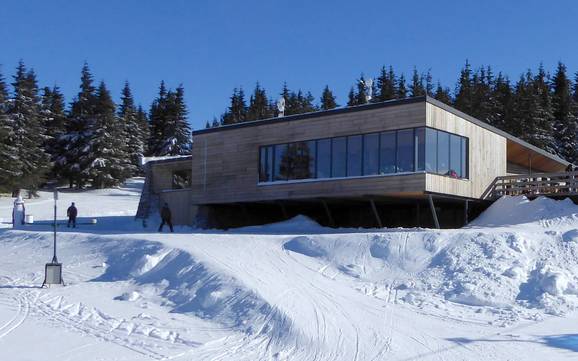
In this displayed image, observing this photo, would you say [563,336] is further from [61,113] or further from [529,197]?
[61,113]

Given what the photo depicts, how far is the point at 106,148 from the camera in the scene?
175 ft

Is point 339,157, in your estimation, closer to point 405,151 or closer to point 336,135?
point 336,135

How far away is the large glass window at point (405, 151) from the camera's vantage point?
81.5ft

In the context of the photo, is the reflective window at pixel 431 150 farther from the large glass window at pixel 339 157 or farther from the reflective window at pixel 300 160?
the reflective window at pixel 300 160

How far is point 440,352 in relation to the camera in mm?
12000

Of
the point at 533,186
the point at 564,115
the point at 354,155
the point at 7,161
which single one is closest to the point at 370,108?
the point at 354,155

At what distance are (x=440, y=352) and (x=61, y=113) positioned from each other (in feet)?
178

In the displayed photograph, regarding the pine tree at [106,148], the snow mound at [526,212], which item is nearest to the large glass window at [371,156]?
the snow mound at [526,212]

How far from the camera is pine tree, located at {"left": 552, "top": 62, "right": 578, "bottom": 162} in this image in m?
60.1

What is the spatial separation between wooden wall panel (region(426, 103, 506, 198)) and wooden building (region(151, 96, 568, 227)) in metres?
0.04

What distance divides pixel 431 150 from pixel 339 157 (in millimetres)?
3653

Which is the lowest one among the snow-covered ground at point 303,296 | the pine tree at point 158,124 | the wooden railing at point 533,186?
the snow-covered ground at point 303,296

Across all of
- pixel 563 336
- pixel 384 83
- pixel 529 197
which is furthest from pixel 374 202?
pixel 384 83

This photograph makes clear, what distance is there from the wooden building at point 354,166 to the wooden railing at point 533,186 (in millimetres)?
438
